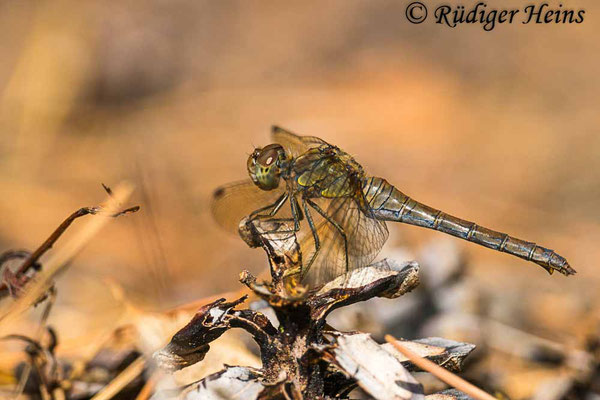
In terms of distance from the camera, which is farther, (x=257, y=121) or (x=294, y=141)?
(x=257, y=121)

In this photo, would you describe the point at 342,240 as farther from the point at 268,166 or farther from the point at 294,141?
the point at 294,141

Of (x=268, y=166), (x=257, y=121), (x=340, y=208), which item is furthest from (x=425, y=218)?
(x=257, y=121)

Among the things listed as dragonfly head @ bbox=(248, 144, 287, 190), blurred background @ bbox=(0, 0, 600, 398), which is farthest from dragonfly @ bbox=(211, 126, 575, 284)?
blurred background @ bbox=(0, 0, 600, 398)

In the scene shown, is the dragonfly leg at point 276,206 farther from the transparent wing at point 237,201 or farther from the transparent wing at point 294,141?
the transparent wing at point 294,141

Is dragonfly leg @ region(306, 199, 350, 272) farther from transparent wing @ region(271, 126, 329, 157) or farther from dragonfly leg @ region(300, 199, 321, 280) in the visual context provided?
transparent wing @ region(271, 126, 329, 157)

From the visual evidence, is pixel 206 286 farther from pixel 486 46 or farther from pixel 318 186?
pixel 486 46
